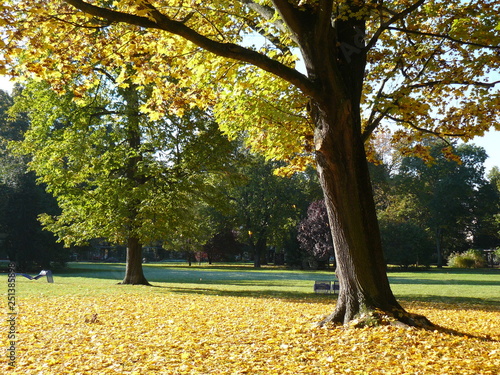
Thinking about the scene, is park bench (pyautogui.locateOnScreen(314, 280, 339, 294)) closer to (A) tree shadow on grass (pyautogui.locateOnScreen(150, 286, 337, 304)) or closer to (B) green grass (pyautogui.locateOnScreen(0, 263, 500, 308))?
(A) tree shadow on grass (pyautogui.locateOnScreen(150, 286, 337, 304))

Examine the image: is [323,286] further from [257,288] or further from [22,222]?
[22,222]

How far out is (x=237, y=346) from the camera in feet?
21.7

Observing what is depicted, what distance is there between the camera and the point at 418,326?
24.1 feet

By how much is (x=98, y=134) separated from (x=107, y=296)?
7.22 metres

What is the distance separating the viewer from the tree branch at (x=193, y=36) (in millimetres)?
6230

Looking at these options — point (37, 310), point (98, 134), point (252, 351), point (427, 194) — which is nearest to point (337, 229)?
point (252, 351)

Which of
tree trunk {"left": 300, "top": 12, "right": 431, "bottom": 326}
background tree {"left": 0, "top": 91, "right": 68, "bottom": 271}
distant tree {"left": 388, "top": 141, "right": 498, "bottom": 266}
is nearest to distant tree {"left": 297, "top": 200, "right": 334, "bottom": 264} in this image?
distant tree {"left": 388, "top": 141, "right": 498, "bottom": 266}

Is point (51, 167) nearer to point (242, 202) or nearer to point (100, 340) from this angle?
point (100, 340)

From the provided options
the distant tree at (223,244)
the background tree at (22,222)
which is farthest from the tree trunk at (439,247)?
the background tree at (22,222)

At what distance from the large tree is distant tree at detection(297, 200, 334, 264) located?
29151 mm

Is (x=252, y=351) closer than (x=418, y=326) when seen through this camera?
Yes

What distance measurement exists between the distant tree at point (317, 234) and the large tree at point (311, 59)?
95.6ft

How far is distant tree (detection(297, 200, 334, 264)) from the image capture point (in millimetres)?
39656

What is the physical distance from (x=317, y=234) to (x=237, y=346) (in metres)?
34.2
